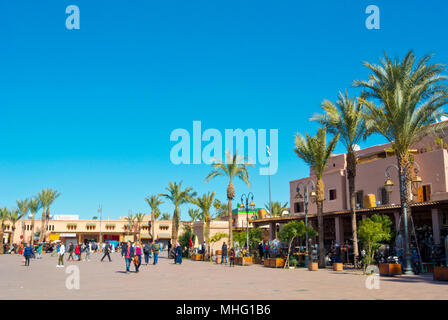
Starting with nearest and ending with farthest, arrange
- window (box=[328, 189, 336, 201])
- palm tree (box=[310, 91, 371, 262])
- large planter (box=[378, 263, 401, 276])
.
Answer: large planter (box=[378, 263, 401, 276])
palm tree (box=[310, 91, 371, 262])
window (box=[328, 189, 336, 201])

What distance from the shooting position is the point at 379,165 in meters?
33.8

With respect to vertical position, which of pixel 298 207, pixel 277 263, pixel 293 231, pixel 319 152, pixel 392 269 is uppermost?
pixel 319 152

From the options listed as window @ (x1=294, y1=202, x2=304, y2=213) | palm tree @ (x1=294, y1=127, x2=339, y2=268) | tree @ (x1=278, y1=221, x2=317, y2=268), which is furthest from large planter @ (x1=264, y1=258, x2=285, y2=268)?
window @ (x1=294, y1=202, x2=304, y2=213)

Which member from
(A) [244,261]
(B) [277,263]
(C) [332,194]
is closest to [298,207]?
(C) [332,194]

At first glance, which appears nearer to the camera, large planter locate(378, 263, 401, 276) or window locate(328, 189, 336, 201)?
large planter locate(378, 263, 401, 276)

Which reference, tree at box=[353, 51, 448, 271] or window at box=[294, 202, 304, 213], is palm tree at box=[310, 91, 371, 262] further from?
window at box=[294, 202, 304, 213]

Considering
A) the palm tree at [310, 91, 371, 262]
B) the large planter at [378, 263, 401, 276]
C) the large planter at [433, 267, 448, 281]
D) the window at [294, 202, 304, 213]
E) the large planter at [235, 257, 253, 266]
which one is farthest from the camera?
the window at [294, 202, 304, 213]

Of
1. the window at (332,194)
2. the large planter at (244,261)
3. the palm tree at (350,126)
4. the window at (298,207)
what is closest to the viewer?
the palm tree at (350,126)

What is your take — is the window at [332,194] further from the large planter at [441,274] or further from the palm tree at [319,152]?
the large planter at [441,274]

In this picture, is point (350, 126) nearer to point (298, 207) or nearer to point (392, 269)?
point (392, 269)

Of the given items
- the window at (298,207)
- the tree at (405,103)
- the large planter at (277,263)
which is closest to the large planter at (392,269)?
the tree at (405,103)

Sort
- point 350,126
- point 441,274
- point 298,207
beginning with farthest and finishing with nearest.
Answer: point 298,207 → point 350,126 → point 441,274

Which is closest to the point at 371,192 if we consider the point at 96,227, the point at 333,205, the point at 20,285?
the point at 333,205
